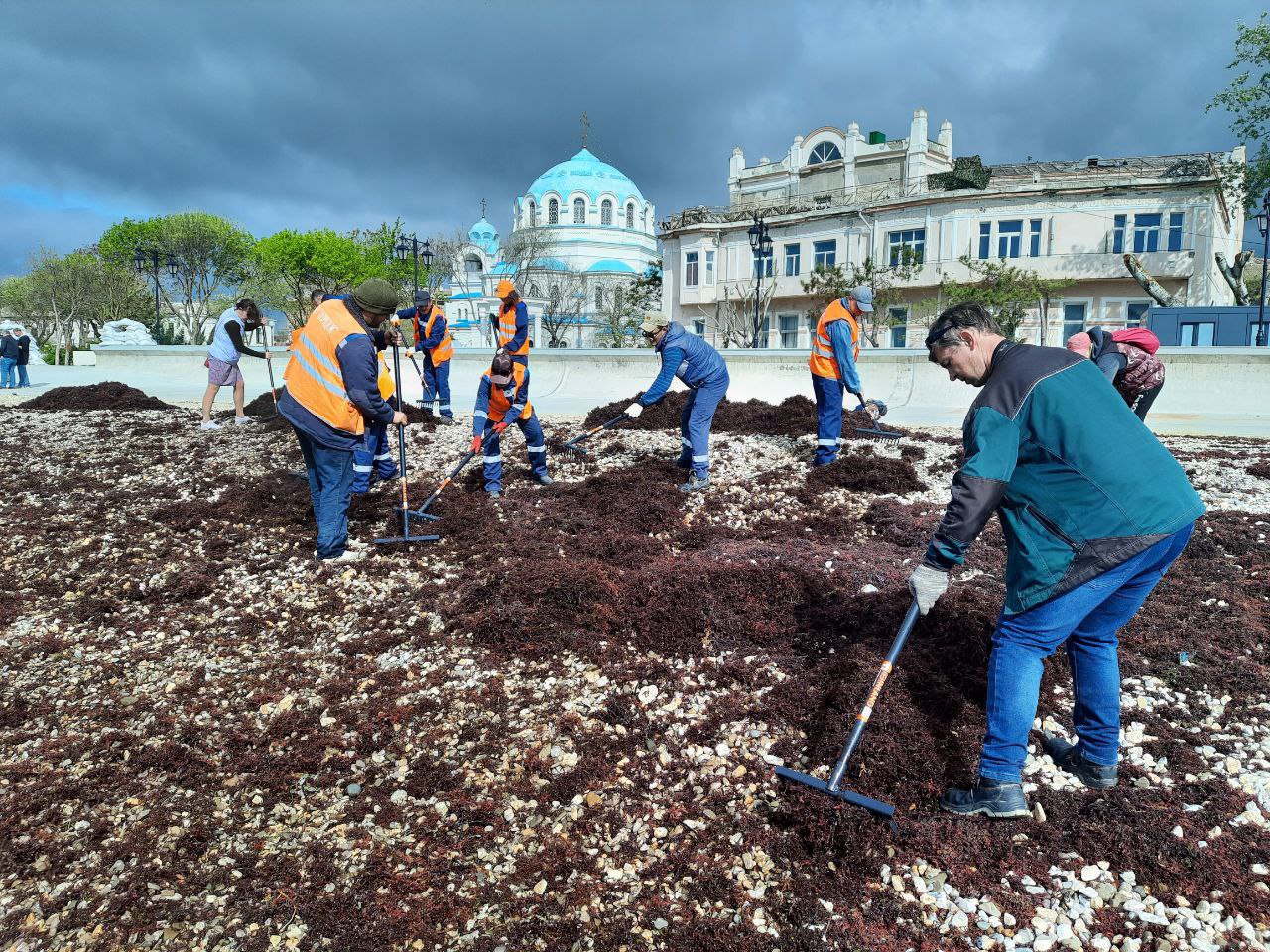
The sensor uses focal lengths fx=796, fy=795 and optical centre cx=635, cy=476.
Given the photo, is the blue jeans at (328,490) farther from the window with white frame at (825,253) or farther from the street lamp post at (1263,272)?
the window with white frame at (825,253)

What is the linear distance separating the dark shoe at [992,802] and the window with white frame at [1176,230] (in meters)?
36.5

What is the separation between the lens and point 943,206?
114ft

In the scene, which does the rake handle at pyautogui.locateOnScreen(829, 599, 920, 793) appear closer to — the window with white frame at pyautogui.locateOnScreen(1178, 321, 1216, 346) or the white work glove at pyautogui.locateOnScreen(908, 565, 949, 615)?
the white work glove at pyautogui.locateOnScreen(908, 565, 949, 615)

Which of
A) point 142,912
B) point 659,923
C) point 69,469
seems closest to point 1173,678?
point 659,923

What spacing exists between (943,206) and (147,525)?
1386 inches

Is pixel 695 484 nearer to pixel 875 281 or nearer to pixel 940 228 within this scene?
pixel 875 281

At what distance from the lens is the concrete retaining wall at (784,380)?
13.9m

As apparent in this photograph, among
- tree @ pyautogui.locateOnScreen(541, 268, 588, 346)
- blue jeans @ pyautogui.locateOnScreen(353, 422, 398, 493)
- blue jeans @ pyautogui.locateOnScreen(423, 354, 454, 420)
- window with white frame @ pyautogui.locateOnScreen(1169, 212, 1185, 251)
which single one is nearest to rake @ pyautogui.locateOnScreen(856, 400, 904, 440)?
blue jeans @ pyautogui.locateOnScreen(353, 422, 398, 493)

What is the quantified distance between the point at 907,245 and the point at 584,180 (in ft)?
120

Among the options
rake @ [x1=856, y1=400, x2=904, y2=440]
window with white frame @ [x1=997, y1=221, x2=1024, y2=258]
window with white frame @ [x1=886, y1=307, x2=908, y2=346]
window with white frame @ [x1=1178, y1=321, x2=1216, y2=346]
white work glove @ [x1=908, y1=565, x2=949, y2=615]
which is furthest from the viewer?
window with white frame @ [x1=886, y1=307, x2=908, y2=346]

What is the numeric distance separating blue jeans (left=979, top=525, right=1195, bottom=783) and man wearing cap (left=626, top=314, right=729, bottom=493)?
4666mm

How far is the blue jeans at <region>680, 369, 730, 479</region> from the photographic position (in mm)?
7625

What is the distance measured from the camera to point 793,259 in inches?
1581

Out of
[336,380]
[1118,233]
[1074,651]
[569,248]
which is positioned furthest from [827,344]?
[569,248]
